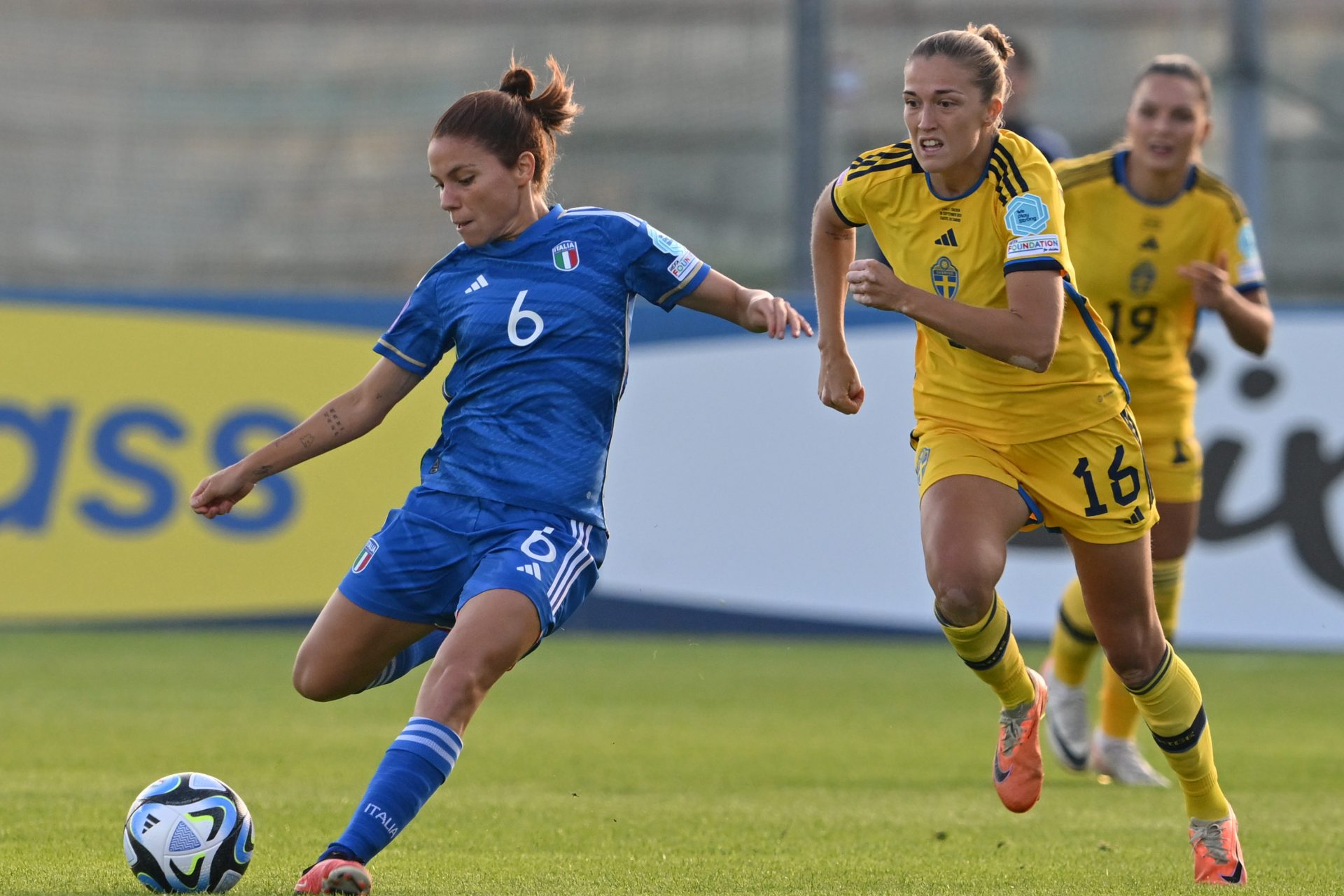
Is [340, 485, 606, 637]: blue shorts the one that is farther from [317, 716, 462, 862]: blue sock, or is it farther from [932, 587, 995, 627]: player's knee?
[932, 587, 995, 627]: player's knee

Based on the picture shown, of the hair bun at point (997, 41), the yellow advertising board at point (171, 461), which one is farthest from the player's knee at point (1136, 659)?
the yellow advertising board at point (171, 461)

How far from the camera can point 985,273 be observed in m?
4.72

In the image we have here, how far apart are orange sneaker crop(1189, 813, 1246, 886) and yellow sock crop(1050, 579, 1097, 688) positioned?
2052 millimetres

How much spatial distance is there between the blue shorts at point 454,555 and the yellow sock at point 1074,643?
280 cm

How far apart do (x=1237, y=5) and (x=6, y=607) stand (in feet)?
26.6

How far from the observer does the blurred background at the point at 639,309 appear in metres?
10.4

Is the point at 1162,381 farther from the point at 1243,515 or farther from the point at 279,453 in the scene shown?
the point at 1243,515

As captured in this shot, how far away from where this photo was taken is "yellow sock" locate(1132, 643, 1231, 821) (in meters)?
4.83

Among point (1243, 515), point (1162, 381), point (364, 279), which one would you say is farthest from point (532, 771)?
point (364, 279)

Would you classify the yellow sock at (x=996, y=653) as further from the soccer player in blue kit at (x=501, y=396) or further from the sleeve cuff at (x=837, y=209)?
the sleeve cuff at (x=837, y=209)

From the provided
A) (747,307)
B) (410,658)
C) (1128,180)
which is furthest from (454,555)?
(1128,180)

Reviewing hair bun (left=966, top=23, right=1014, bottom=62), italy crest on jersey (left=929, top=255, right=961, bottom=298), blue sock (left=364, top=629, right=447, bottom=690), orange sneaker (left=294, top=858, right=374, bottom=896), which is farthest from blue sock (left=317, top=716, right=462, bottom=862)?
hair bun (left=966, top=23, right=1014, bottom=62)

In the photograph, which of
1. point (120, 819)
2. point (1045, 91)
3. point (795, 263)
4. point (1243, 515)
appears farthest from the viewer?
point (1045, 91)

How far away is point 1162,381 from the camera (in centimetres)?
655
